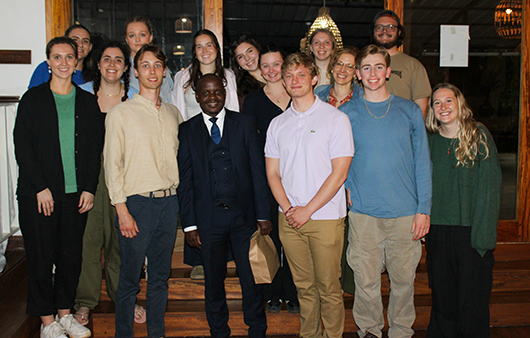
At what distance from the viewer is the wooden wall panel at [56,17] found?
3.68m

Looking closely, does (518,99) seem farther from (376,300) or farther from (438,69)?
(376,300)

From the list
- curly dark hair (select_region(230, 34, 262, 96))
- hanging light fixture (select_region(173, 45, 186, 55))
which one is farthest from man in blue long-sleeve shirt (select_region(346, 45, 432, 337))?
hanging light fixture (select_region(173, 45, 186, 55))

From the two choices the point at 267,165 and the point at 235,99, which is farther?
the point at 235,99

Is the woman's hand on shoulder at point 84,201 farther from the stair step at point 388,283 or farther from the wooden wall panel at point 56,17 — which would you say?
the wooden wall panel at point 56,17

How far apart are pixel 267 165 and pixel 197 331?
4.57 ft

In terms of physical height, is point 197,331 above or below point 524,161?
below

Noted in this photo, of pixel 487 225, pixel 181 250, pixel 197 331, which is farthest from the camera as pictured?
pixel 181 250

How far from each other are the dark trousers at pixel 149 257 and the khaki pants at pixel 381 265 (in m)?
1.20

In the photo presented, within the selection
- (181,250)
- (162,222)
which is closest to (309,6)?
(181,250)

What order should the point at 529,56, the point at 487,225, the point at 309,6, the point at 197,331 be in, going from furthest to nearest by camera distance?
1. the point at 309,6
2. the point at 529,56
3. the point at 197,331
4. the point at 487,225

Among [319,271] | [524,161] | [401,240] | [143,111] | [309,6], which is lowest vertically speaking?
[319,271]

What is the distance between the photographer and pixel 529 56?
3887 mm

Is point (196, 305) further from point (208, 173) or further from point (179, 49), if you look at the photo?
point (179, 49)

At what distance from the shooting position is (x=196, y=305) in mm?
3209
